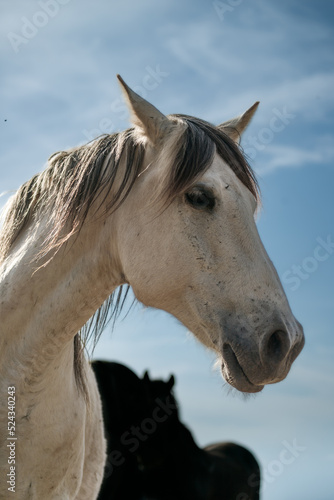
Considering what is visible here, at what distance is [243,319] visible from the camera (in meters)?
2.37

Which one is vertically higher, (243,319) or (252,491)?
(243,319)

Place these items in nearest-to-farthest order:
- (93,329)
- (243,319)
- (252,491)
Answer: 1. (243,319)
2. (93,329)
3. (252,491)

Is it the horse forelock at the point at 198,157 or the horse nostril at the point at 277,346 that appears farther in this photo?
the horse forelock at the point at 198,157

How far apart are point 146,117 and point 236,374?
1.30 metres

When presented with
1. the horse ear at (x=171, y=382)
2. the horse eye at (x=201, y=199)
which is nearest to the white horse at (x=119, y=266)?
the horse eye at (x=201, y=199)

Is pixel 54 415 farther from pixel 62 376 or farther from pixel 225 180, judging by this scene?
pixel 225 180

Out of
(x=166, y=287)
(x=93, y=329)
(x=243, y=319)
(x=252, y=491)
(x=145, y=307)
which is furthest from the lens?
(x=252, y=491)

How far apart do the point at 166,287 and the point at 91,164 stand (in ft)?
2.58

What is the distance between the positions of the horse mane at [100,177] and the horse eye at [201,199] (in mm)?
49

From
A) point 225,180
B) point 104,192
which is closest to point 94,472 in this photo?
point 104,192

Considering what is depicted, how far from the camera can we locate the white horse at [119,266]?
96.1 inches

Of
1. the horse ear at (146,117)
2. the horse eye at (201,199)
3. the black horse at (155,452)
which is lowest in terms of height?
the black horse at (155,452)

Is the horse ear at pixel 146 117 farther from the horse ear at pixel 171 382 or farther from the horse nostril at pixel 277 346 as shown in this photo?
the horse ear at pixel 171 382

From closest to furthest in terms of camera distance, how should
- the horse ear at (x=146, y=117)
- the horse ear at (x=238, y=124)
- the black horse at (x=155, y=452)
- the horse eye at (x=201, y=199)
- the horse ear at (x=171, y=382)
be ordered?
the horse eye at (x=201, y=199) → the horse ear at (x=146, y=117) → the horse ear at (x=238, y=124) → the black horse at (x=155, y=452) → the horse ear at (x=171, y=382)
